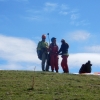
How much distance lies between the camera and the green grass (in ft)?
49.4

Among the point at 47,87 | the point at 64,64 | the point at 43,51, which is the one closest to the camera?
the point at 47,87

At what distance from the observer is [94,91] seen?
16375mm

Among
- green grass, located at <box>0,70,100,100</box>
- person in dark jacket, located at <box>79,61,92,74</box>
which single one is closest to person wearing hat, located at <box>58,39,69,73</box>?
person in dark jacket, located at <box>79,61,92,74</box>

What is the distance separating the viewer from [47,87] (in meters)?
16.8

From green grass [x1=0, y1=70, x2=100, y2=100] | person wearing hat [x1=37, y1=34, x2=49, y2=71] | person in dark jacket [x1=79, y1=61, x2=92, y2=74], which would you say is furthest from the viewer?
person in dark jacket [x1=79, y1=61, x2=92, y2=74]

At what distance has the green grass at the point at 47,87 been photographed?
15.1 metres

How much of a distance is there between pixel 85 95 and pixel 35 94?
6.45 feet

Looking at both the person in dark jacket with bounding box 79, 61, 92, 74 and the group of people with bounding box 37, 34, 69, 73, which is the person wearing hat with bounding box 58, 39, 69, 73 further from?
the person in dark jacket with bounding box 79, 61, 92, 74

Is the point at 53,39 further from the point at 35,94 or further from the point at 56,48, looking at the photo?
the point at 35,94

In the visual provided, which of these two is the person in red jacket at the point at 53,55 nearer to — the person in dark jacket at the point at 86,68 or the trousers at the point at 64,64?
the trousers at the point at 64,64

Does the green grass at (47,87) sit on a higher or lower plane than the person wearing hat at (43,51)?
lower

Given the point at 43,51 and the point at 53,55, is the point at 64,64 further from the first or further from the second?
the point at 43,51

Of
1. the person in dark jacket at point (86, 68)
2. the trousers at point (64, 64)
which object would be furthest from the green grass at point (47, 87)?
the person in dark jacket at point (86, 68)

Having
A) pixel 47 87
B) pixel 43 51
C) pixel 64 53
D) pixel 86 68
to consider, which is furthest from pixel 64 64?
pixel 47 87
